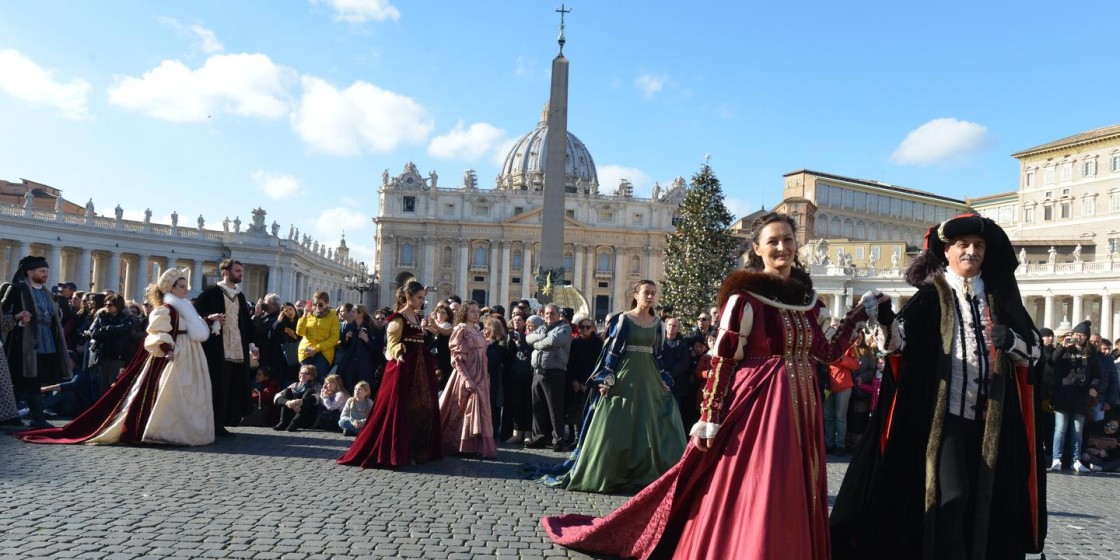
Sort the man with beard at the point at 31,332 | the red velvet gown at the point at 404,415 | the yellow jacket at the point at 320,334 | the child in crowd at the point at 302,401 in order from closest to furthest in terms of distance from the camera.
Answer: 1. the red velvet gown at the point at 404,415
2. the man with beard at the point at 31,332
3. the child in crowd at the point at 302,401
4. the yellow jacket at the point at 320,334

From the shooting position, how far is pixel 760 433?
376 cm

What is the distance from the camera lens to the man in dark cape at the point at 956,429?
3715 millimetres

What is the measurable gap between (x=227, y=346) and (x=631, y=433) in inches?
189

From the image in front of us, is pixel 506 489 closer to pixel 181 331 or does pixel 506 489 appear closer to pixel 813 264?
pixel 181 331

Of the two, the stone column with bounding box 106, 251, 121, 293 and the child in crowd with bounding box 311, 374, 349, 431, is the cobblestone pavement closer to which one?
the child in crowd with bounding box 311, 374, 349, 431

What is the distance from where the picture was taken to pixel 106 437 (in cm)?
836

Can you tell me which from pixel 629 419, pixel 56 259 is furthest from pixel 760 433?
pixel 56 259

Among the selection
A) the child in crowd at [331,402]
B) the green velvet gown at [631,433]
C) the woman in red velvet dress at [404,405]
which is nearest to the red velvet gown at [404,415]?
the woman in red velvet dress at [404,405]

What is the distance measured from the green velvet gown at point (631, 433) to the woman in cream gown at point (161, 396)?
401cm

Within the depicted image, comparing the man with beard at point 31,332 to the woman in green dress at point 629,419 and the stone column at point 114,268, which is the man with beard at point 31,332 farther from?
the stone column at point 114,268

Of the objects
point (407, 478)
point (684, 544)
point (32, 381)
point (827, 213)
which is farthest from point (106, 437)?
point (827, 213)

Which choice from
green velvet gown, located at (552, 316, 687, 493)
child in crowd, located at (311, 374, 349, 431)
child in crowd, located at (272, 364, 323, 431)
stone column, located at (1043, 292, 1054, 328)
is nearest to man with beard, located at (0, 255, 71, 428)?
child in crowd, located at (272, 364, 323, 431)

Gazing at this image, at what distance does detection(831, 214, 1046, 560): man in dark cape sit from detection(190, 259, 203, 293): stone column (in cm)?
5652

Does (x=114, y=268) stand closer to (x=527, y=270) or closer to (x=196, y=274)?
(x=196, y=274)
